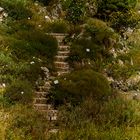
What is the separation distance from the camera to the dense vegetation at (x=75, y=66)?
13.7m

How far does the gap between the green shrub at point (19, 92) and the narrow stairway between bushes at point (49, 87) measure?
0.44 m

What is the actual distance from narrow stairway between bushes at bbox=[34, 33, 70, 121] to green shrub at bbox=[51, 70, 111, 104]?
375mm

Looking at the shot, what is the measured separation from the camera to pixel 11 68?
16.7 meters

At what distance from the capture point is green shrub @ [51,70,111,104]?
15547 millimetres

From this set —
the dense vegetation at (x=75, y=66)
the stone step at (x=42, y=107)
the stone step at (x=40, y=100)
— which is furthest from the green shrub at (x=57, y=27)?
the stone step at (x=42, y=107)

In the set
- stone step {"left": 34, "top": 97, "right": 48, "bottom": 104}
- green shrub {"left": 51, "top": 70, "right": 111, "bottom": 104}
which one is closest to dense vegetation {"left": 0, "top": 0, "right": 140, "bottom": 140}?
green shrub {"left": 51, "top": 70, "right": 111, "bottom": 104}

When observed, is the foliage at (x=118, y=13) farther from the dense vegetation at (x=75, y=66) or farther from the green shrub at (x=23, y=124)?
the green shrub at (x=23, y=124)

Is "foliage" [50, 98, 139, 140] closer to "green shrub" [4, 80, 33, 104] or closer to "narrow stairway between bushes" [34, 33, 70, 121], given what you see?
"narrow stairway between bushes" [34, 33, 70, 121]

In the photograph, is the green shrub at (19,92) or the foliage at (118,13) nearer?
the green shrub at (19,92)

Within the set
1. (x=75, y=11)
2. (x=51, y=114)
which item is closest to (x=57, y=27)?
(x=75, y=11)

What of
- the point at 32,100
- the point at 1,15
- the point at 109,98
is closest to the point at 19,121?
the point at 32,100

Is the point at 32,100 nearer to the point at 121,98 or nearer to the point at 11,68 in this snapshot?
the point at 11,68

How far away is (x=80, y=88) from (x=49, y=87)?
1327 millimetres

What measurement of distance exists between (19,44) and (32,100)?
3.21 meters
